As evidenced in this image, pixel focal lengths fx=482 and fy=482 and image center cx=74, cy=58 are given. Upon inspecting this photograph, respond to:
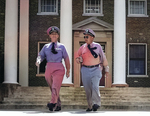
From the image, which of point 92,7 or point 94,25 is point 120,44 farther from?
point 92,7

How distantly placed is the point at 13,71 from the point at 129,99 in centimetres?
557

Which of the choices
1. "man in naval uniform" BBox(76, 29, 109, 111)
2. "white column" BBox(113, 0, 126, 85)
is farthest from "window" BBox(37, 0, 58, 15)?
"man in naval uniform" BBox(76, 29, 109, 111)

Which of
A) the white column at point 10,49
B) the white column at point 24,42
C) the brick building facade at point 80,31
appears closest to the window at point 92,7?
the brick building facade at point 80,31

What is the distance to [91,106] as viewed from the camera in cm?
1076

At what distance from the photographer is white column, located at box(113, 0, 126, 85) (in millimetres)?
20625

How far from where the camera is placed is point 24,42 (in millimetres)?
23531

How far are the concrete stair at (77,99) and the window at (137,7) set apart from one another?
240 inches

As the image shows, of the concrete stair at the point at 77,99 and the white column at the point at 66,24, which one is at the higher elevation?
the white column at the point at 66,24

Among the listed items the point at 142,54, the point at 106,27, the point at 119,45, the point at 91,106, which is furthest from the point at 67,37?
the point at 91,106

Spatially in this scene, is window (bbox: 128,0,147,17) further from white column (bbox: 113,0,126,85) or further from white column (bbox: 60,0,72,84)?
white column (bbox: 60,0,72,84)

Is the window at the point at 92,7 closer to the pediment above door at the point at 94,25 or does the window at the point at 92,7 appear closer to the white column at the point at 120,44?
the pediment above door at the point at 94,25

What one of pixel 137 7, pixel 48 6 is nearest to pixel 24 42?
pixel 48 6

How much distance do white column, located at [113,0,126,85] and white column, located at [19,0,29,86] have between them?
4869mm

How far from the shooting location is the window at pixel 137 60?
24.1m
